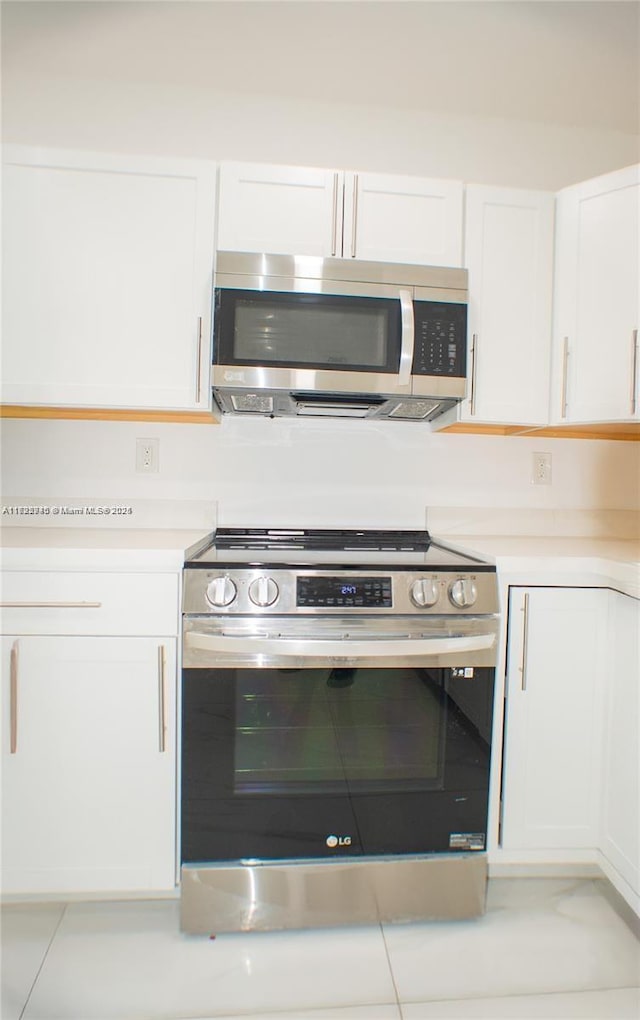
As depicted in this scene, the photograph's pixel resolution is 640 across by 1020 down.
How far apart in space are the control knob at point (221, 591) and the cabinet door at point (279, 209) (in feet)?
3.22

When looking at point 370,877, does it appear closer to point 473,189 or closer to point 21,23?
point 473,189

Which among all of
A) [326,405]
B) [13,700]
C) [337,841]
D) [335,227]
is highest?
[335,227]

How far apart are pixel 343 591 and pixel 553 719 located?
0.70 meters

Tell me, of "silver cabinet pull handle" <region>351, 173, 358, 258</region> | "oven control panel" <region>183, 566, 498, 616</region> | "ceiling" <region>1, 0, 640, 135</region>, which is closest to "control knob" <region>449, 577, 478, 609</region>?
"oven control panel" <region>183, 566, 498, 616</region>

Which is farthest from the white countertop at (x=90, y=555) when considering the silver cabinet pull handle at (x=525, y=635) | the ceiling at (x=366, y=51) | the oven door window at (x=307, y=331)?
the ceiling at (x=366, y=51)

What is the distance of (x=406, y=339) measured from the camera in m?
1.49

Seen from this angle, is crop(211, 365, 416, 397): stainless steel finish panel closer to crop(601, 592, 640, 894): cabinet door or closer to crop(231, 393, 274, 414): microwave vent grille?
crop(231, 393, 274, 414): microwave vent grille

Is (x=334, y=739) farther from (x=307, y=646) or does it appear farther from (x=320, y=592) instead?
(x=320, y=592)

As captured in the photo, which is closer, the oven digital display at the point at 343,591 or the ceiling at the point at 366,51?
the oven digital display at the point at 343,591

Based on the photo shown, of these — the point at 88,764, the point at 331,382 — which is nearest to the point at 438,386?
the point at 331,382

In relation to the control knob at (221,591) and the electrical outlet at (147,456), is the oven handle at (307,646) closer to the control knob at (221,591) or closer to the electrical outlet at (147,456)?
the control knob at (221,591)

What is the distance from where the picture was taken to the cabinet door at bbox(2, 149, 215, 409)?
1.51m

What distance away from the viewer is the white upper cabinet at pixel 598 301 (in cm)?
153

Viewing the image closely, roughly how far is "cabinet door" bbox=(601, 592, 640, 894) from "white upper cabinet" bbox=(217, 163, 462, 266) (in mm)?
1160
